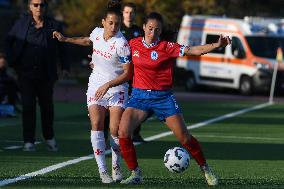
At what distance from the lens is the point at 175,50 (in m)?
12.0

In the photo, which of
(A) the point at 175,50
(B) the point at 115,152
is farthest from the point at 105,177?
(A) the point at 175,50

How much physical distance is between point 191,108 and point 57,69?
14.0 metres

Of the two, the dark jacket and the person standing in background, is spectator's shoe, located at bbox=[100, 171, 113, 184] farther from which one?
the dark jacket

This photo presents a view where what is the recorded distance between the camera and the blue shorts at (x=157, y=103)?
12016mm

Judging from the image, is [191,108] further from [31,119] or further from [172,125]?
[172,125]

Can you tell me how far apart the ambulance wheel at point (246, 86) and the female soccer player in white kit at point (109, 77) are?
2679 centimetres

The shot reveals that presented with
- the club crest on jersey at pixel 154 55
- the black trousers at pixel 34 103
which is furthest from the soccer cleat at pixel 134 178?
the black trousers at pixel 34 103

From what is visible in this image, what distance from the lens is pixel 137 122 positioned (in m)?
12.1

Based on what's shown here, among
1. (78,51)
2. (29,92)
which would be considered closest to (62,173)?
(29,92)

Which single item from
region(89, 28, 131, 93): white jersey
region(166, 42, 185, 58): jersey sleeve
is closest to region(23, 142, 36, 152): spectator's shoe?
region(89, 28, 131, 93): white jersey

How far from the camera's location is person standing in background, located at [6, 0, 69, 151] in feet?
53.4

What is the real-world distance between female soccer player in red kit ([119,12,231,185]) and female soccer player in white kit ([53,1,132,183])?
245mm

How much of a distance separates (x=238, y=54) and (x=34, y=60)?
23.9 metres

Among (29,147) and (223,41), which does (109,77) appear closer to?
(223,41)
